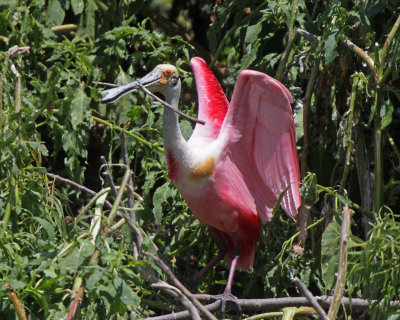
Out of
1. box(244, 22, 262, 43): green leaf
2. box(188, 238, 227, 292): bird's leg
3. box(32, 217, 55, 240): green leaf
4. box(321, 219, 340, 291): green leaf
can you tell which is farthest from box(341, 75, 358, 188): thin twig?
box(32, 217, 55, 240): green leaf

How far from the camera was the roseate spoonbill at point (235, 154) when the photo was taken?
413cm

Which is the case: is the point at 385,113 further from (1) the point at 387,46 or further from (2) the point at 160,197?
(2) the point at 160,197

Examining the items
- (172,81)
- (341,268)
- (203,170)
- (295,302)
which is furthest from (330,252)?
(172,81)

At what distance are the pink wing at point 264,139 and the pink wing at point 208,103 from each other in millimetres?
174

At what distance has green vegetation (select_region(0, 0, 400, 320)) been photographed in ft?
10.5

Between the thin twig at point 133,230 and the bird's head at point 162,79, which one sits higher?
the bird's head at point 162,79

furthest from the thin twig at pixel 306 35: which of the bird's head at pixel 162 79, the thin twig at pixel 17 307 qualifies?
the thin twig at pixel 17 307

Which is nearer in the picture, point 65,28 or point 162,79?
point 162,79

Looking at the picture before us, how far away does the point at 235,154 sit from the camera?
429 centimetres

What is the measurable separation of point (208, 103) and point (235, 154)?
1.06 feet

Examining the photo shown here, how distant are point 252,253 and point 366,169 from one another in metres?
0.69

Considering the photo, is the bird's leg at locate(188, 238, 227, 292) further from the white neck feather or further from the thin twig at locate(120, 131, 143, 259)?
the thin twig at locate(120, 131, 143, 259)

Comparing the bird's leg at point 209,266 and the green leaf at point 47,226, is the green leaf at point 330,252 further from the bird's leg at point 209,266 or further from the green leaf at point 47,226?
the green leaf at point 47,226

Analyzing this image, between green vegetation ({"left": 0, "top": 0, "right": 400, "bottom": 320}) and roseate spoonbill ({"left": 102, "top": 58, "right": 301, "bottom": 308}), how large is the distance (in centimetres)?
14
